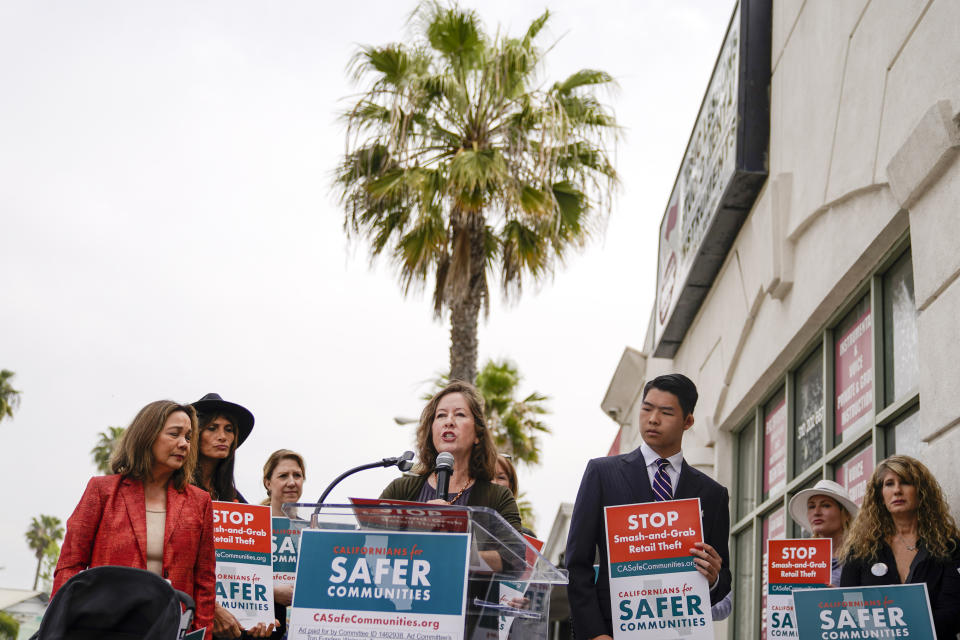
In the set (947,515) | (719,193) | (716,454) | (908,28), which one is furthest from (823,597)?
(716,454)

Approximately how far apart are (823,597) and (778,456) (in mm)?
6027

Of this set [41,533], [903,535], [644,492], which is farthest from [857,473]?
[41,533]

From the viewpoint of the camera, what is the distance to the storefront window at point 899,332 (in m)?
7.12

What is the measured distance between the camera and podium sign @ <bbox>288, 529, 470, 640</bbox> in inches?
135

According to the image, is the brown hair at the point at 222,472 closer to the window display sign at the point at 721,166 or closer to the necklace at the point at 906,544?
the necklace at the point at 906,544

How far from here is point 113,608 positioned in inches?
153

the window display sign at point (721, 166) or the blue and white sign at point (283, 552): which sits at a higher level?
the window display sign at point (721, 166)

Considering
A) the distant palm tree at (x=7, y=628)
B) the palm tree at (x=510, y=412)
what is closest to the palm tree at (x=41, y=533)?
the distant palm tree at (x=7, y=628)

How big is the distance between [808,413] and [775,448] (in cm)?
117

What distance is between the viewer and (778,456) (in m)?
10.6

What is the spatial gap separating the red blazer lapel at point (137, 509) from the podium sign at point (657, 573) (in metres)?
2.25

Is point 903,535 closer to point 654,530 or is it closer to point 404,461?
point 654,530

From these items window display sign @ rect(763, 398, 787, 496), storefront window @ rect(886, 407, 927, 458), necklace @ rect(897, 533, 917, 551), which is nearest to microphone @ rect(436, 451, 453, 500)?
necklace @ rect(897, 533, 917, 551)

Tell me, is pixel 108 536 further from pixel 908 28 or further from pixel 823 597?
pixel 908 28
